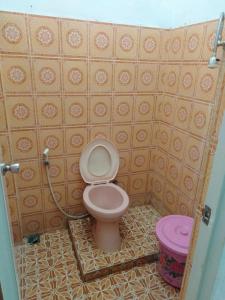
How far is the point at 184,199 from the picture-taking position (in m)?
1.79

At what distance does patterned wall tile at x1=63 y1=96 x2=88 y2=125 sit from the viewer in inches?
66.8

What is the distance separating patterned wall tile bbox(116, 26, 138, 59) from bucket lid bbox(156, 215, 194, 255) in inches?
50.9

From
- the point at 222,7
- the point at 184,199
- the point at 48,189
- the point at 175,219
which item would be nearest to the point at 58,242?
the point at 48,189

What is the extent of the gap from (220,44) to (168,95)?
647 millimetres

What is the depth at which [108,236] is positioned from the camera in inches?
66.8

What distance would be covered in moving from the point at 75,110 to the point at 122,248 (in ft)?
3.78

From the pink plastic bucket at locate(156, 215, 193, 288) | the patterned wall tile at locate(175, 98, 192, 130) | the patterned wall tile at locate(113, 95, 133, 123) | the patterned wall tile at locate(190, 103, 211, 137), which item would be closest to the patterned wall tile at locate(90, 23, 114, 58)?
the patterned wall tile at locate(113, 95, 133, 123)

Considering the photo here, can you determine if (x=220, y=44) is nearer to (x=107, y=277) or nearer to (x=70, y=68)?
(x=70, y=68)

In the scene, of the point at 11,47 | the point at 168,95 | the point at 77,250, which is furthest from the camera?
the point at 168,95

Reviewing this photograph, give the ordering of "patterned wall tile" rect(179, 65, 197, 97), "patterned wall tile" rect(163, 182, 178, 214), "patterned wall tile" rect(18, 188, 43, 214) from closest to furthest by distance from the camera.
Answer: "patterned wall tile" rect(179, 65, 197, 97), "patterned wall tile" rect(18, 188, 43, 214), "patterned wall tile" rect(163, 182, 178, 214)

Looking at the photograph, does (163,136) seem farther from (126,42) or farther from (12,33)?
(12,33)

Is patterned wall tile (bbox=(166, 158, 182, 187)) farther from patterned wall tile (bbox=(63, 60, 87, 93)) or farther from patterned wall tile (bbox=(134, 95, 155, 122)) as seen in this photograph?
patterned wall tile (bbox=(63, 60, 87, 93))

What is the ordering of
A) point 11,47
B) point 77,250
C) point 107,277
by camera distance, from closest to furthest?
point 11,47 → point 107,277 → point 77,250

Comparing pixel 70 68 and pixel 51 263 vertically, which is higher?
pixel 70 68
